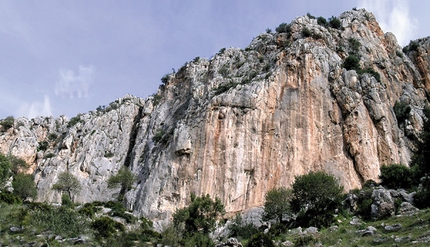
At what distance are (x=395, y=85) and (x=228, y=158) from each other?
33.0 m

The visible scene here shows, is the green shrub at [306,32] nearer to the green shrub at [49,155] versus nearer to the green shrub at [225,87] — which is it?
the green shrub at [225,87]

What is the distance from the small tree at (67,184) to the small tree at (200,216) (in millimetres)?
28477

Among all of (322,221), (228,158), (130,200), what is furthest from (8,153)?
(322,221)

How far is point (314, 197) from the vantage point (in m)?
41.2

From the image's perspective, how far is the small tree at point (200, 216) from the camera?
3922 cm

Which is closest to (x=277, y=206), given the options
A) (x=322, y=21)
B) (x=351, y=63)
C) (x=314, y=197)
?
(x=314, y=197)

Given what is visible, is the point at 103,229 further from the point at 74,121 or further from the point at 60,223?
the point at 74,121

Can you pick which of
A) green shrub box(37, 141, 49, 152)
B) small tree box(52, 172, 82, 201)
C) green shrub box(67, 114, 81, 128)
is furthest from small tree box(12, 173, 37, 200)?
green shrub box(67, 114, 81, 128)

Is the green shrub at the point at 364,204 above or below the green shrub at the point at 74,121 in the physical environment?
below

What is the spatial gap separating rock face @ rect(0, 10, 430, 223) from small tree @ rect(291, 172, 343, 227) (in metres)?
9.83

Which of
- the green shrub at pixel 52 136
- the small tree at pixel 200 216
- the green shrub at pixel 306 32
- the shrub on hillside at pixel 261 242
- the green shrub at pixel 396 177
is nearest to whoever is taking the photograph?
the shrub on hillside at pixel 261 242

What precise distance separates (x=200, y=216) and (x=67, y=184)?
1217 inches

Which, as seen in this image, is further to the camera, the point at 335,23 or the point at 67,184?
the point at 335,23

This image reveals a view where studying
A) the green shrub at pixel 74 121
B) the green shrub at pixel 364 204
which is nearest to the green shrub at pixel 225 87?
the green shrub at pixel 364 204
